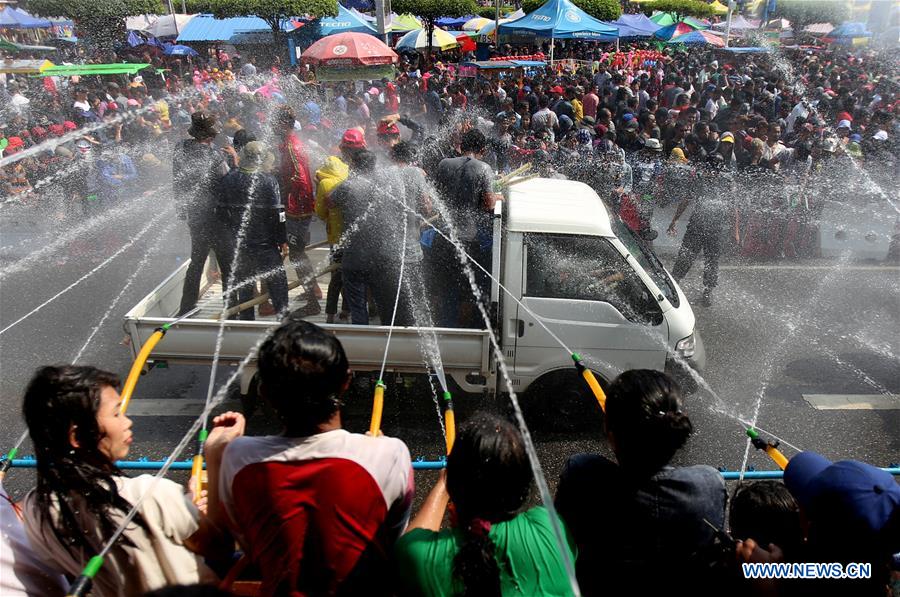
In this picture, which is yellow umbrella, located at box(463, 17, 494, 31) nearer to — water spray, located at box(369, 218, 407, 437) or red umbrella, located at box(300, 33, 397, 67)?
red umbrella, located at box(300, 33, 397, 67)

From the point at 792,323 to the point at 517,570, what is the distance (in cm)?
673

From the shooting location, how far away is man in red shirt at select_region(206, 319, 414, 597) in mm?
1851

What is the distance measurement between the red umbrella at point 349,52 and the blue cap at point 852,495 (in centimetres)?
1412

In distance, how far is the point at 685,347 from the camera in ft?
15.9

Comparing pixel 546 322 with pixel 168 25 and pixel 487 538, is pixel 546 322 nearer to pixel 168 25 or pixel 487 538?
pixel 487 538

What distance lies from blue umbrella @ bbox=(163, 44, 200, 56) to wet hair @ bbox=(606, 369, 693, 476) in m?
27.6

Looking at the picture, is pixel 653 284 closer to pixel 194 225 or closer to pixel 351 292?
pixel 351 292

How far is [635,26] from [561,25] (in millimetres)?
8566

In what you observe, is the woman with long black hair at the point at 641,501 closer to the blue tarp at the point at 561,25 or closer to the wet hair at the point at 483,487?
the wet hair at the point at 483,487

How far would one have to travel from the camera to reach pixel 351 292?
17.9ft

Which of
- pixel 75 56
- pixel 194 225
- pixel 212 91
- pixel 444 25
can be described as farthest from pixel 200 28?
pixel 194 225

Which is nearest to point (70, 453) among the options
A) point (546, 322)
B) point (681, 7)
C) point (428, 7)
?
point (546, 322)

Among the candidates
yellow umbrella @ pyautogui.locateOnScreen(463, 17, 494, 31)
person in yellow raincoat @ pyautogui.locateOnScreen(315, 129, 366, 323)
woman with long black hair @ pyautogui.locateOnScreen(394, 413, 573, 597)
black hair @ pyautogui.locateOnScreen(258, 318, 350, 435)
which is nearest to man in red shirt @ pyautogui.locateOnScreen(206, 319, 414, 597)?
black hair @ pyautogui.locateOnScreen(258, 318, 350, 435)

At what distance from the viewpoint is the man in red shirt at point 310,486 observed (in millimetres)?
1851
